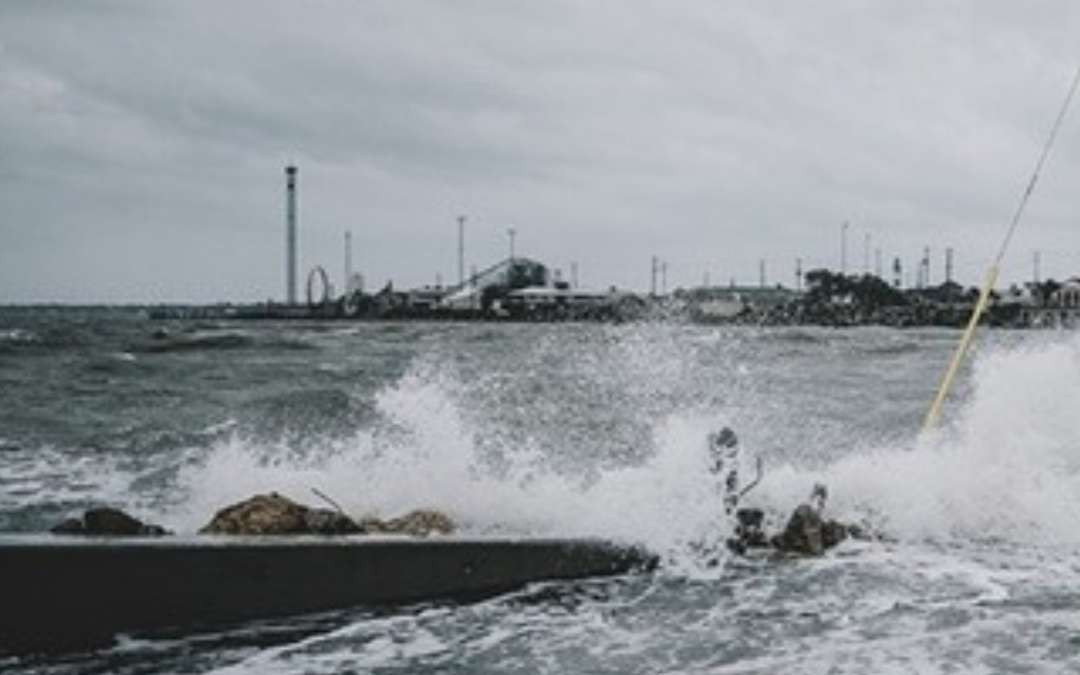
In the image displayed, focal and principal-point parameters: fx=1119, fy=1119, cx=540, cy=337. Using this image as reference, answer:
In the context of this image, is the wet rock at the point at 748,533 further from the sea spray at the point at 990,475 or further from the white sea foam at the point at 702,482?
the sea spray at the point at 990,475

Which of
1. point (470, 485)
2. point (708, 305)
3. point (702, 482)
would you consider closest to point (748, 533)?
point (702, 482)

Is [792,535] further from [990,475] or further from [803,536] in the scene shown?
[990,475]

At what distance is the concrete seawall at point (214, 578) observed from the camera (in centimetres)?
652

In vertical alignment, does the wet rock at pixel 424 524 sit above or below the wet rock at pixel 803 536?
above

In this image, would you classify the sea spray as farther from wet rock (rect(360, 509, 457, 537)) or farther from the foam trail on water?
wet rock (rect(360, 509, 457, 537))

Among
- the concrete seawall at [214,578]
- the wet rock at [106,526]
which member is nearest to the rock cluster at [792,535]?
the concrete seawall at [214,578]

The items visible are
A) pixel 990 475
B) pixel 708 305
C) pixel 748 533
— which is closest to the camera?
pixel 748 533

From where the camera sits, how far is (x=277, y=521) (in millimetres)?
7715

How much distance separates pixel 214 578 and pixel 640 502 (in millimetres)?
3886

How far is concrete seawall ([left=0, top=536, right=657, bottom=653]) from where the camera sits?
21.4 ft

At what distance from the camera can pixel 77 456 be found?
585 inches

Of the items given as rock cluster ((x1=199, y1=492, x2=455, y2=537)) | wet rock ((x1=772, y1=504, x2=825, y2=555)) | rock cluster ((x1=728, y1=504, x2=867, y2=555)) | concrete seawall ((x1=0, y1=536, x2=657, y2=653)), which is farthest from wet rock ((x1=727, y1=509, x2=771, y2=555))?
rock cluster ((x1=199, y1=492, x2=455, y2=537))

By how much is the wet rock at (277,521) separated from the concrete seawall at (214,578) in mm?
500

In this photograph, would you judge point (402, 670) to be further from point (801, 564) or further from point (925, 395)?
point (925, 395)
